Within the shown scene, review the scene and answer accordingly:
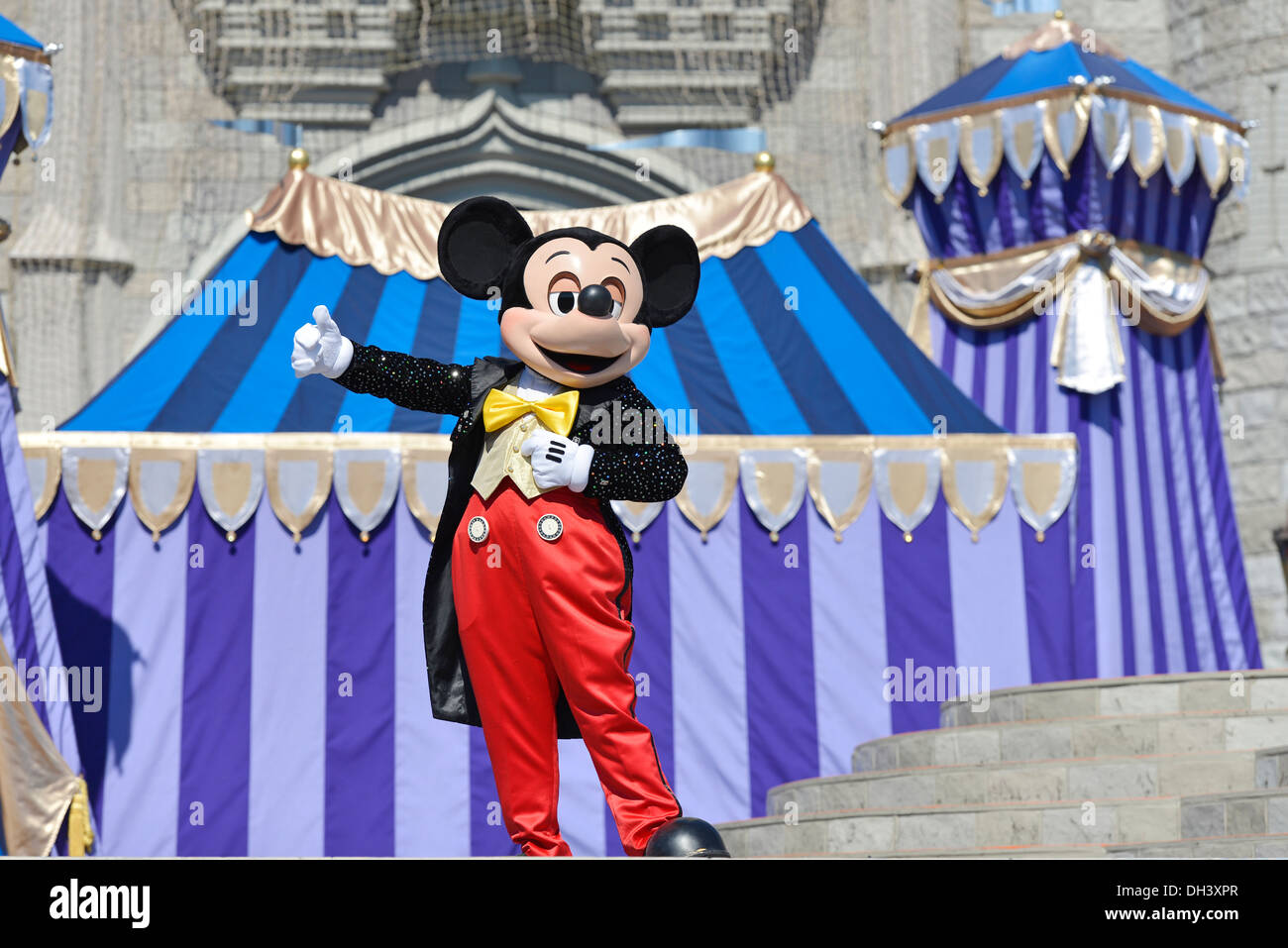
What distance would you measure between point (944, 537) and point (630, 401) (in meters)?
2.40

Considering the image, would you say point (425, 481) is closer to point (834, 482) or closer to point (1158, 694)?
point (834, 482)

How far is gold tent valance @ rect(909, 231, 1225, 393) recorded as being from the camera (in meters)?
6.62

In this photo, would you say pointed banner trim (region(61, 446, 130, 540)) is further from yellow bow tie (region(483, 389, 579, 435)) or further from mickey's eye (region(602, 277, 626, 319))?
mickey's eye (region(602, 277, 626, 319))

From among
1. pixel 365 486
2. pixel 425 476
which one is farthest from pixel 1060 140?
pixel 365 486

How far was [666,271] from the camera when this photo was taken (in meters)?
3.90

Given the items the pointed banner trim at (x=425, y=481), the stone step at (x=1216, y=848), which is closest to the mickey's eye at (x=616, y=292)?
the stone step at (x=1216, y=848)

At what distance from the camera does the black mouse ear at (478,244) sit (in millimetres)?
3855

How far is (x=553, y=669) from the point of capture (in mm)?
3580

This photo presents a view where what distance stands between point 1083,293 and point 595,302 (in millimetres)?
3536

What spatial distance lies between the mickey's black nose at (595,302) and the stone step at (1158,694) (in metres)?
2.22

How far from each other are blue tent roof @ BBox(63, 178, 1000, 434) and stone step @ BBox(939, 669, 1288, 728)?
1.15 metres
